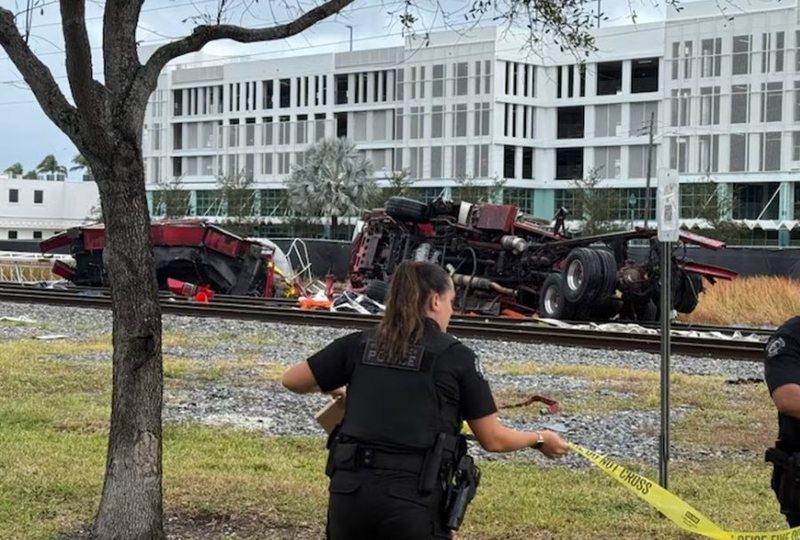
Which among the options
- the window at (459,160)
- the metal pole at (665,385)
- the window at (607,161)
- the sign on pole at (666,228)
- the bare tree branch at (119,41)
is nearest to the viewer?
the bare tree branch at (119,41)

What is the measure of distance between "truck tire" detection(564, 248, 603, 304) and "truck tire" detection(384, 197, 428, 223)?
395 cm

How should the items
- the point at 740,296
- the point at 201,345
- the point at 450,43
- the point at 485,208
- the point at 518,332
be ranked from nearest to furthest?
the point at 201,345, the point at 518,332, the point at 485,208, the point at 740,296, the point at 450,43

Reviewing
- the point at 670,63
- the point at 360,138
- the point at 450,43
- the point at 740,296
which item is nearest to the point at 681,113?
the point at 670,63

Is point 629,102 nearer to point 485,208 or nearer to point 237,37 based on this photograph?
point 485,208

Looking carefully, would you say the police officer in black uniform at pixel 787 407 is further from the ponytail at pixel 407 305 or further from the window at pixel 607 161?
the window at pixel 607 161

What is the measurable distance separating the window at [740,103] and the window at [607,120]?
30.8 feet

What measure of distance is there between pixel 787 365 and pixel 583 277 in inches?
615

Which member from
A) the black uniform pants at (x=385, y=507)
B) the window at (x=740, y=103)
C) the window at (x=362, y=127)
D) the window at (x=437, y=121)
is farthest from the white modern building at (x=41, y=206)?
the black uniform pants at (x=385, y=507)

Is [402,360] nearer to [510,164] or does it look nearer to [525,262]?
[525,262]

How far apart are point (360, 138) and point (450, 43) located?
13599 mm

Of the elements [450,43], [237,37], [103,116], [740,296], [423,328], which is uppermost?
[450,43]

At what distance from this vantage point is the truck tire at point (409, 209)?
23.1 meters

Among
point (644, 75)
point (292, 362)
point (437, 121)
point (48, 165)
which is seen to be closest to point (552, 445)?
point (292, 362)

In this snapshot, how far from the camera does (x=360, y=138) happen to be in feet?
309
